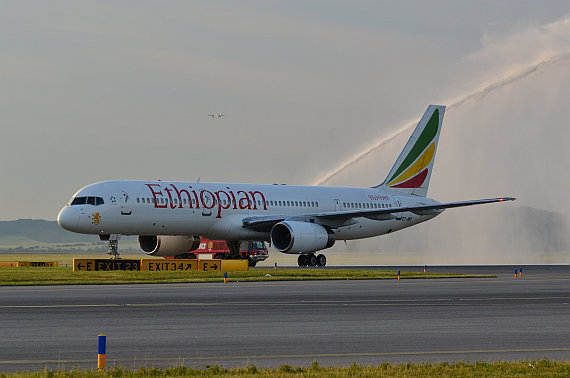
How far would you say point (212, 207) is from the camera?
5703cm

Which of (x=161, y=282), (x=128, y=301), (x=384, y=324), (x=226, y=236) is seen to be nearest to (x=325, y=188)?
(x=226, y=236)

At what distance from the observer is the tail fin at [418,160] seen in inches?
2724

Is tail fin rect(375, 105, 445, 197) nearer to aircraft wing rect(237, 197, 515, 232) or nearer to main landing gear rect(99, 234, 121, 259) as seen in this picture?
aircraft wing rect(237, 197, 515, 232)

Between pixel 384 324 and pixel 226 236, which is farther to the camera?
pixel 226 236

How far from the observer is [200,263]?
49219mm

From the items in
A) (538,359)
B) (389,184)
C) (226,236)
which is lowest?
(538,359)

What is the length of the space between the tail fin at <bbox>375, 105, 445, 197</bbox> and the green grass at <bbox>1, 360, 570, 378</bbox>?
55083 mm

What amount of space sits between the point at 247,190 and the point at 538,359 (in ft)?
150

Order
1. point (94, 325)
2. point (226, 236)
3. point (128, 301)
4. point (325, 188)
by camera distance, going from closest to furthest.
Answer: point (94, 325) → point (128, 301) → point (226, 236) → point (325, 188)

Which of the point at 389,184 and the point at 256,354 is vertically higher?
the point at 389,184

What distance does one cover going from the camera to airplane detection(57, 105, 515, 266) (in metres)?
53.5

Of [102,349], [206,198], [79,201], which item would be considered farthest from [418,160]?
[102,349]

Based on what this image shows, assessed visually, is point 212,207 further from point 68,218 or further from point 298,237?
point 68,218

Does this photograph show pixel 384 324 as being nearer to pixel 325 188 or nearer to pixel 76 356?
pixel 76 356
